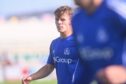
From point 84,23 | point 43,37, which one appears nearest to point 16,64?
point 43,37

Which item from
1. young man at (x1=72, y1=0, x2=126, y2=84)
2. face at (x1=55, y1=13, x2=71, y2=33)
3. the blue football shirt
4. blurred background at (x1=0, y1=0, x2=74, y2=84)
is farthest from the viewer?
blurred background at (x1=0, y1=0, x2=74, y2=84)

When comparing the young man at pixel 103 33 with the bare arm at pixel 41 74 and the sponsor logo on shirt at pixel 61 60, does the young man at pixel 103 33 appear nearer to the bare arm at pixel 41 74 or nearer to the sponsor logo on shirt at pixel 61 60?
the sponsor logo on shirt at pixel 61 60

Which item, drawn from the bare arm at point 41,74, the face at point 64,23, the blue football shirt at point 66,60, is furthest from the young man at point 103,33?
the bare arm at point 41,74

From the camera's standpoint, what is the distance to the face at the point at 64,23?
4.95m

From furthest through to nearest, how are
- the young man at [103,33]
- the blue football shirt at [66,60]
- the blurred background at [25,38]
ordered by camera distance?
1. the blurred background at [25,38]
2. the blue football shirt at [66,60]
3. the young man at [103,33]

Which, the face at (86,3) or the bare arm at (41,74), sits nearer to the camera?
the face at (86,3)

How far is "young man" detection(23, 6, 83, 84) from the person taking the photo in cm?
484

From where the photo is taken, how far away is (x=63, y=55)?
193 inches

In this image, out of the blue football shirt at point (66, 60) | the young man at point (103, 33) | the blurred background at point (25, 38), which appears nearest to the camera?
the young man at point (103, 33)

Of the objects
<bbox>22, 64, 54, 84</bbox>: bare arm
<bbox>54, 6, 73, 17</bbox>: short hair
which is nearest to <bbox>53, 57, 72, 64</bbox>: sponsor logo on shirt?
<bbox>22, 64, 54, 84</bbox>: bare arm

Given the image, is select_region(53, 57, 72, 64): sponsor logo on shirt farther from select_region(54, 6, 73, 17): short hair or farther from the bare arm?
select_region(54, 6, 73, 17): short hair

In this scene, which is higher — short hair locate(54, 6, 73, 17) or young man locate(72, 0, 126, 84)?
young man locate(72, 0, 126, 84)

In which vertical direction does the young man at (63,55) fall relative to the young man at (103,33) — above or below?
below

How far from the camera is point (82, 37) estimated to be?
10.6 feet
